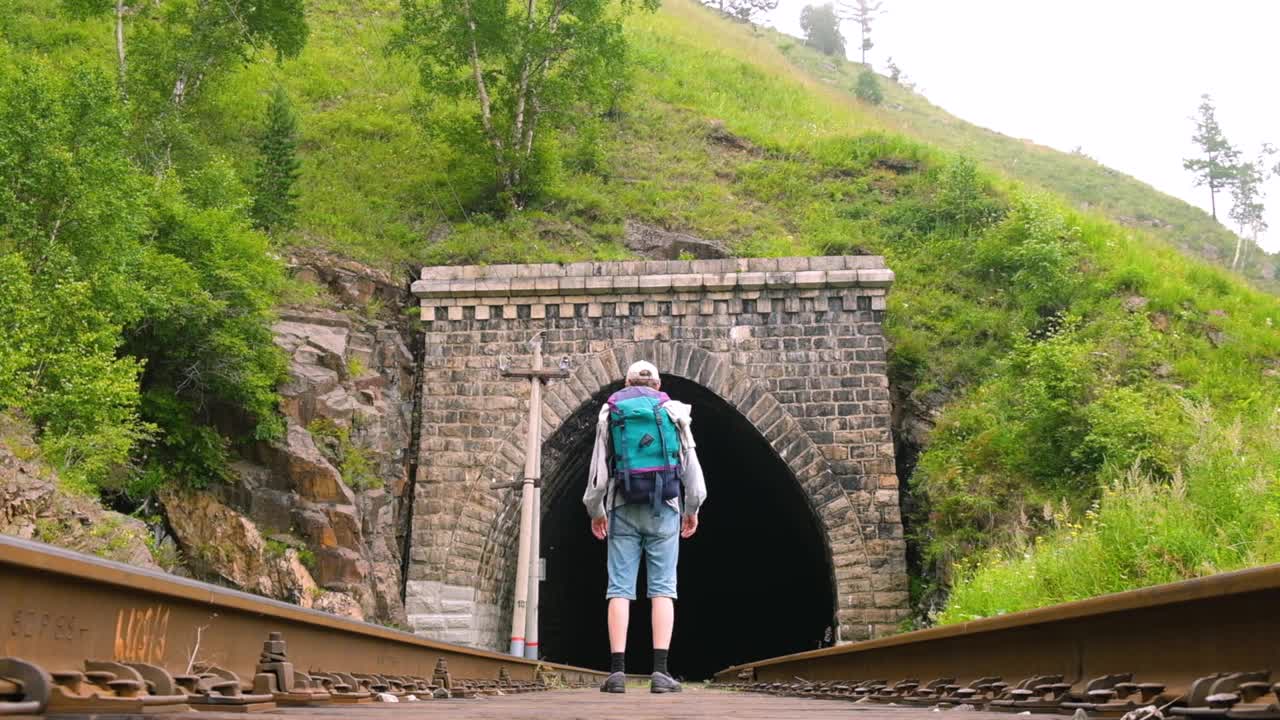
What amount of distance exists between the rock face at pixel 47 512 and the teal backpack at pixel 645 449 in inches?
214

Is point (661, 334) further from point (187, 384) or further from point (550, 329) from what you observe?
point (187, 384)

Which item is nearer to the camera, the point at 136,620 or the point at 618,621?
the point at 136,620

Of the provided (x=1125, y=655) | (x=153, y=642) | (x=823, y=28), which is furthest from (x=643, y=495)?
(x=823, y=28)

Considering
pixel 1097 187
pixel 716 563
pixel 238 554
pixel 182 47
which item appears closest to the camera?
pixel 238 554

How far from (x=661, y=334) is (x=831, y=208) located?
266 inches

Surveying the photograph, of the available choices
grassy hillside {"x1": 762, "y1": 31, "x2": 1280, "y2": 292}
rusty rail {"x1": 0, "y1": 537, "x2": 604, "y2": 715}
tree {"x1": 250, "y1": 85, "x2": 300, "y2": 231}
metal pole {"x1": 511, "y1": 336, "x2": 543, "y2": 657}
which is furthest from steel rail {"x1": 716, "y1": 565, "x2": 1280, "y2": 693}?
grassy hillside {"x1": 762, "y1": 31, "x2": 1280, "y2": 292}

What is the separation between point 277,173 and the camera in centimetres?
1988

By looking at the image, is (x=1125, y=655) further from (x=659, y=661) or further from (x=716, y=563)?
(x=716, y=563)

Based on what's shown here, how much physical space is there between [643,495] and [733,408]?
34.7 feet

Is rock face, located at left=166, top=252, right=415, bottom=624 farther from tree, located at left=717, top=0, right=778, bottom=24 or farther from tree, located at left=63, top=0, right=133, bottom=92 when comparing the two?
tree, located at left=717, top=0, right=778, bottom=24

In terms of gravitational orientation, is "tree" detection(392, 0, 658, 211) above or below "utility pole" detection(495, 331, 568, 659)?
above

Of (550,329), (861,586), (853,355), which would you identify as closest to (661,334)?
(550,329)

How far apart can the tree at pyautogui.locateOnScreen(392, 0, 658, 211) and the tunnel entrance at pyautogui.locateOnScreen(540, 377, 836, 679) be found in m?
5.77

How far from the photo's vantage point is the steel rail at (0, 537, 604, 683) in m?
2.38
